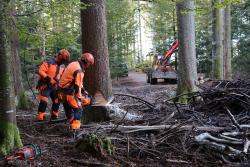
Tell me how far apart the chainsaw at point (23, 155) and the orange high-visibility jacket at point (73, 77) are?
2.05 metres

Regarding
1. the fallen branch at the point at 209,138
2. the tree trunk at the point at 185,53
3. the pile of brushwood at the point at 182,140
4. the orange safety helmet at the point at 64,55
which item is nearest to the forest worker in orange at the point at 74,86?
the pile of brushwood at the point at 182,140

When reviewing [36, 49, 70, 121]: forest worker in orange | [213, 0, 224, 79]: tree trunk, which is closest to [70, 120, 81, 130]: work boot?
[36, 49, 70, 121]: forest worker in orange

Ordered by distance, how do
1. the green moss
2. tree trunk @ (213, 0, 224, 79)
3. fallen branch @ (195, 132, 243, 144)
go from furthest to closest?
tree trunk @ (213, 0, 224, 79) → fallen branch @ (195, 132, 243, 144) → the green moss

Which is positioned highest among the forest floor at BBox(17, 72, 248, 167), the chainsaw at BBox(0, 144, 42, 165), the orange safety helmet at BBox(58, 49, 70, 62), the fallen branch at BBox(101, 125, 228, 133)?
the orange safety helmet at BBox(58, 49, 70, 62)

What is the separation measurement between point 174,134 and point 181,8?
19.7ft

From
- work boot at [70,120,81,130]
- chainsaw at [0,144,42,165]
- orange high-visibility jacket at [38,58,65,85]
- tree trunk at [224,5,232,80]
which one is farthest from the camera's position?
tree trunk at [224,5,232,80]

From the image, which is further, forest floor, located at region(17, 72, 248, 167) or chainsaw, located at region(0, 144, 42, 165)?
forest floor, located at region(17, 72, 248, 167)

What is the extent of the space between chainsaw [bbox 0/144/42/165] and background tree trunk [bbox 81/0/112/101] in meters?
3.10

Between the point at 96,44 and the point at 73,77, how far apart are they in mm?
1276

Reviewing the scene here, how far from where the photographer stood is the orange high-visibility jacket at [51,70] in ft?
28.2

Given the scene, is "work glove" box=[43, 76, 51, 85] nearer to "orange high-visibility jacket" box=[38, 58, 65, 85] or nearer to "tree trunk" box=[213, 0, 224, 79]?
"orange high-visibility jacket" box=[38, 58, 65, 85]

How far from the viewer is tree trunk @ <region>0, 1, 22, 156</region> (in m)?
5.24

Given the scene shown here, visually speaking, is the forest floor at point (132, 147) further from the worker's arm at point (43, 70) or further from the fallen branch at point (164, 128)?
the worker's arm at point (43, 70)

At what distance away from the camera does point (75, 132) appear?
6672 mm
